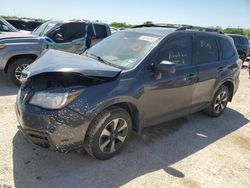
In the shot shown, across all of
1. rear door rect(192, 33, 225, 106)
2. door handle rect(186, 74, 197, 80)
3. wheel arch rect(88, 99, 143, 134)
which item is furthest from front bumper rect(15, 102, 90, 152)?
rear door rect(192, 33, 225, 106)

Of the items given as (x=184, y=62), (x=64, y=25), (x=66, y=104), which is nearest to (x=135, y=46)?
(x=184, y=62)

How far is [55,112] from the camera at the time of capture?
2.94 metres

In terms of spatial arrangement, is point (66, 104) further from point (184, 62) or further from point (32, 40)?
point (32, 40)

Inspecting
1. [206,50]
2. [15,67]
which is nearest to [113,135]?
[206,50]

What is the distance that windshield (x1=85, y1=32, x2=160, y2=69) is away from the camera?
3.75 metres

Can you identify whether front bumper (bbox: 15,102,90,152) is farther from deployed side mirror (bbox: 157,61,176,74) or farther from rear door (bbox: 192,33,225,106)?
rear door (bbox: 192,33,225,106)

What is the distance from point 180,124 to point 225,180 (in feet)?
5.65

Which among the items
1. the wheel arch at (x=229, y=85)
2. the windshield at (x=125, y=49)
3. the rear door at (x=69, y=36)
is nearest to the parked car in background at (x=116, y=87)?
the windshield at (x=125, y=49)

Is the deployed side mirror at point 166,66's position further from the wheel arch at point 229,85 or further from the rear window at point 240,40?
the rear window at point 240,40

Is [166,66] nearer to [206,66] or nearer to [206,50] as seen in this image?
[206,66]

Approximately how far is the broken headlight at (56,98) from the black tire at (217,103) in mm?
3259

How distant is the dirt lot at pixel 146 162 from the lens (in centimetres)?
314

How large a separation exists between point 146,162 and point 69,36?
5332 mm

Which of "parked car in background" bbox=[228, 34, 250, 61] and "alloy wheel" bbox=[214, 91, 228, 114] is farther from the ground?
"parked car in background" bbox=[228, 34, 250, 61]
